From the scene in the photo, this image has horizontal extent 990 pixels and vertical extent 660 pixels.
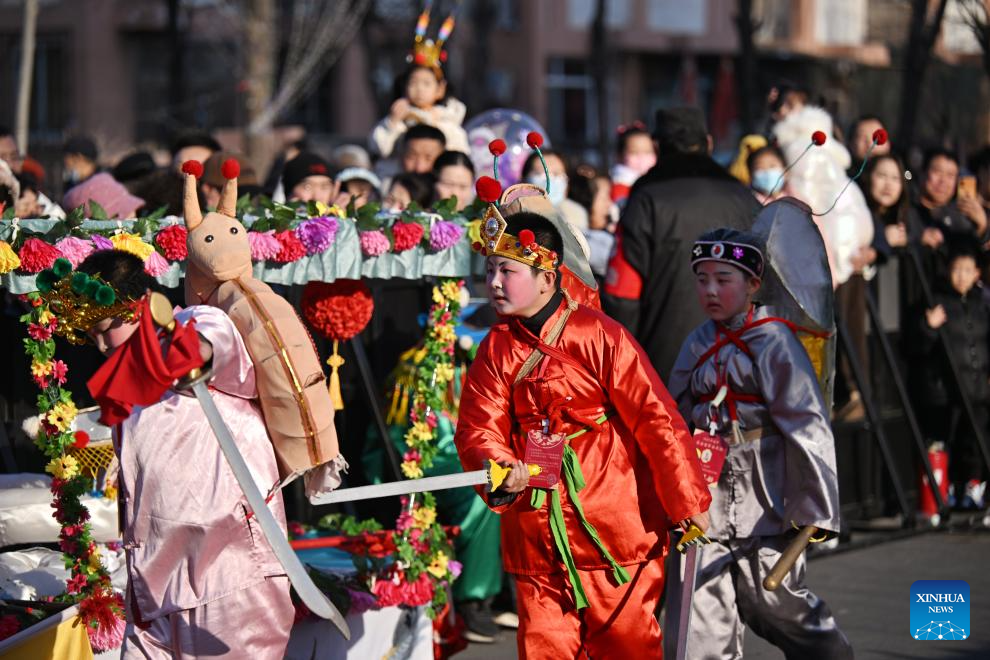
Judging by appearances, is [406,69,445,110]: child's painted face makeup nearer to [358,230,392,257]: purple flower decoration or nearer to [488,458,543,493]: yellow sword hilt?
[358,230,392,257]: purple flower decoration

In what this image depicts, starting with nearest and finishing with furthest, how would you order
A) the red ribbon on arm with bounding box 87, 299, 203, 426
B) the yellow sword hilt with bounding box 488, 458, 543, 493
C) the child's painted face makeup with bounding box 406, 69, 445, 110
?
the red ribbon on arm with bounding box 87, 299, 203, 426 < the yellow sword hilt with bounding box 488, 458, 543, 493 < the child's painted face makeup with bounding box 406, 69, 445, 110

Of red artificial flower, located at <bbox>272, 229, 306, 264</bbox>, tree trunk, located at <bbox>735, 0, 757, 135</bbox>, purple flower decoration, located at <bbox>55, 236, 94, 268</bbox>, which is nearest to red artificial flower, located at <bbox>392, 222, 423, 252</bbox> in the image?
red artificial flower, located at <bbox>272, 229, 306, 264</bbox>

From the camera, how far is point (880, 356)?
30.4ft

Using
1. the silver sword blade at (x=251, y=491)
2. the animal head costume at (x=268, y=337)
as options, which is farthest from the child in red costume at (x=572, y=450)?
the silver sword blade at (x=251, y=491)

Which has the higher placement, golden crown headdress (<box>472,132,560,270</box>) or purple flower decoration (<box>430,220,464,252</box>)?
golden crown headdress (<box>472,132,560,270</box>)

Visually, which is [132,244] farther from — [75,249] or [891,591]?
[891,591]

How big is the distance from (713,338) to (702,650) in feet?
3.64

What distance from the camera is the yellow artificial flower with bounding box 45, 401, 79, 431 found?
5418 mm

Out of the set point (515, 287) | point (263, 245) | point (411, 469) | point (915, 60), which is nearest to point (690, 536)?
point (515, 287)

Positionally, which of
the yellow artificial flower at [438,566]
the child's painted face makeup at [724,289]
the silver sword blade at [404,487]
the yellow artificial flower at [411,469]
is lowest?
the yellow artificial flower at [438,566]

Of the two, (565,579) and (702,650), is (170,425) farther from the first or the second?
(702,650)

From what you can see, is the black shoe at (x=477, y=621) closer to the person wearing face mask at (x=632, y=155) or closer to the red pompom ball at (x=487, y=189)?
the red pompom ball at (x=487, y=189)

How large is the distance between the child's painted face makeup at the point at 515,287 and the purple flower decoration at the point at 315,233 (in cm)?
110

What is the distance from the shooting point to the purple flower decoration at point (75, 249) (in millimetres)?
5363
